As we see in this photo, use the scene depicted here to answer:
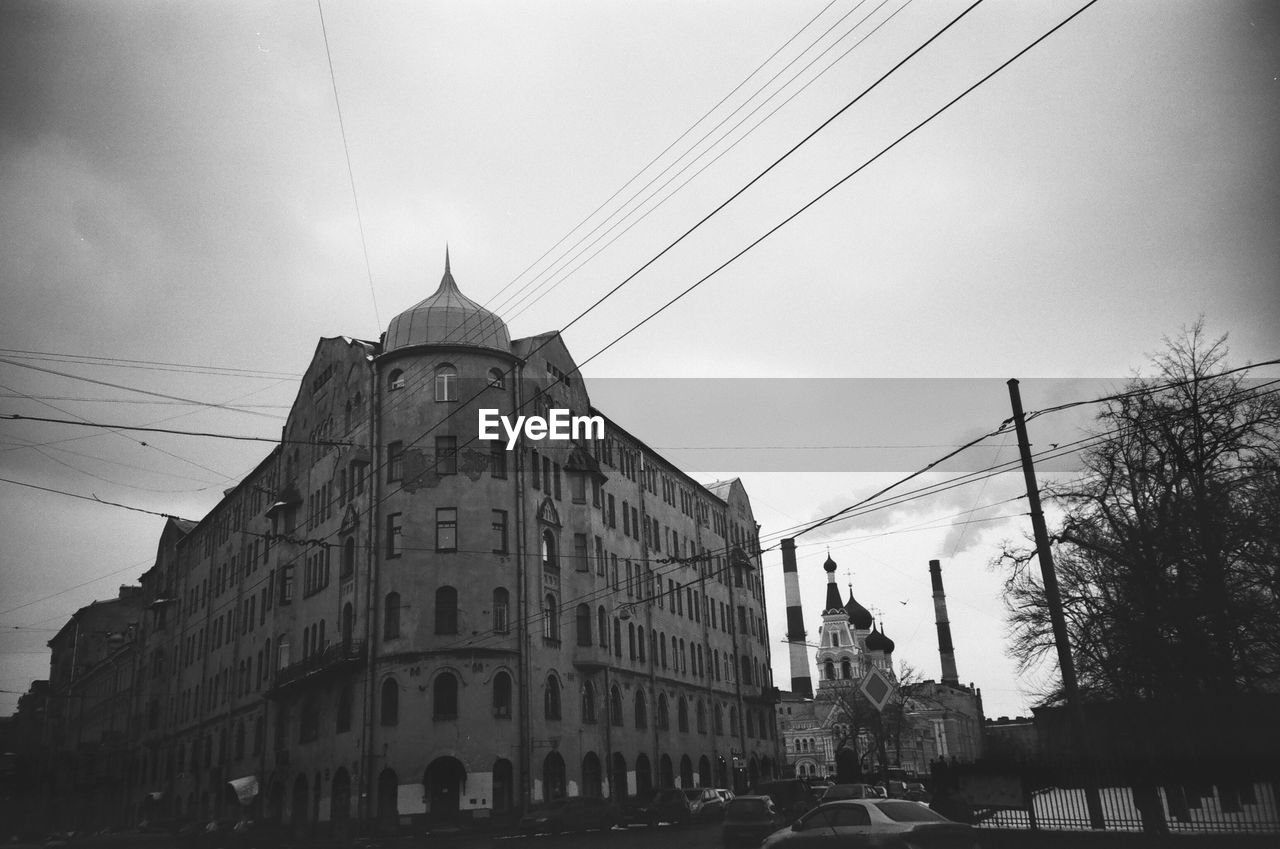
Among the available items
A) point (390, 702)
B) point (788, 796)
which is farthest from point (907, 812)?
point (390, 702)

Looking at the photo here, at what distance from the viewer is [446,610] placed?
40031mm

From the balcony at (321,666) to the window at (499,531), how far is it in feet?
22.5

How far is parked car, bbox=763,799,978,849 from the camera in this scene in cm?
1492

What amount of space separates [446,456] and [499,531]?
4.16m

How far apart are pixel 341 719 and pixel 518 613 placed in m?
8.84

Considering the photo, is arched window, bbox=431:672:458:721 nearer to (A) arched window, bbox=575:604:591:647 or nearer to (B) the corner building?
(B) the corner building

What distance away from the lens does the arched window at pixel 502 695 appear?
39.1m

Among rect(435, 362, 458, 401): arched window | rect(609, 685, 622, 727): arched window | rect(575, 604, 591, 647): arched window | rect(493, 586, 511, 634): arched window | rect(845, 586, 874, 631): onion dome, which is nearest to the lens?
rect(493, 586, 511, 634): arched window

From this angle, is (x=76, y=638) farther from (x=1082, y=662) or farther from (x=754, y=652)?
(x=1082, y=662)

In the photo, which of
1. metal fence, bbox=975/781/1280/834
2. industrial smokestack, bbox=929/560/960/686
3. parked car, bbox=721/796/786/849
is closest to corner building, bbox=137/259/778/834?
parked car, bbox=721/796/786/849

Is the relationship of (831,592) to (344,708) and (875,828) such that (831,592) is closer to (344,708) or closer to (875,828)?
(344,708)

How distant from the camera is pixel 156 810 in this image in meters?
62.0

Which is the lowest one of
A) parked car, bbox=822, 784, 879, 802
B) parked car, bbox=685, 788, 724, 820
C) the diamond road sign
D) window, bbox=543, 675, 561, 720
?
parked car, bbox=685, 788, 724, 820

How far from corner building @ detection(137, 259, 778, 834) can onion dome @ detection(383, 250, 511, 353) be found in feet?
0.38
